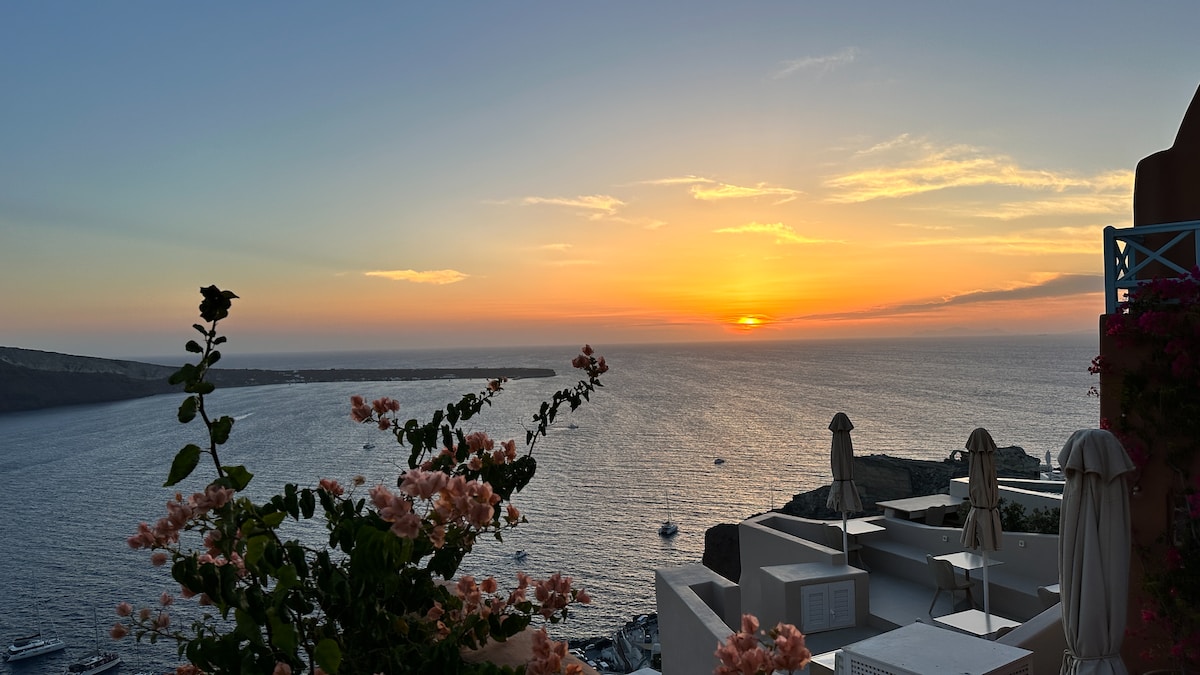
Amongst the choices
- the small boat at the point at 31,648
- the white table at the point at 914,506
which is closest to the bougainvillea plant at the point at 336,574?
the white table at the point at 914,506

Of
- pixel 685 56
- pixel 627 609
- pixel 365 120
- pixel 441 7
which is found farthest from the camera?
pixel 627 609

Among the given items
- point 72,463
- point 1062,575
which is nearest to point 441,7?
point 1062,575

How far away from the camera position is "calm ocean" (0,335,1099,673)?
3616 cm

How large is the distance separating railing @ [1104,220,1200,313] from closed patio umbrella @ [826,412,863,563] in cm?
504

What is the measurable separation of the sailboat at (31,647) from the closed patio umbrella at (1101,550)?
123ft

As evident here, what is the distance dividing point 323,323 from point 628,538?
2777cm

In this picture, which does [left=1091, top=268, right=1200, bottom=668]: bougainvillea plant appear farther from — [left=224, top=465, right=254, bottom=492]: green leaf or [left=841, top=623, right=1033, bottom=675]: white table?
[left=224, top=465, right=254, bottom=492]: green leaf

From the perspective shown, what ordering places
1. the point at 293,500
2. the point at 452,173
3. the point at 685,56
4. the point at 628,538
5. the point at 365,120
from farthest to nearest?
the point at 628,538 → the point at 452,173 → the point at 365,120 → the point at 685,56 → the point at 293,500

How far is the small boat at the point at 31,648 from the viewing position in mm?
29344

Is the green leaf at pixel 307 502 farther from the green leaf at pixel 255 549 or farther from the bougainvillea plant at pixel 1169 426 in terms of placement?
the bougainvillea plant at pixel 1169 426

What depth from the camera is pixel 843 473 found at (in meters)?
11.0

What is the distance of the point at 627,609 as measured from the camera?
103 ft

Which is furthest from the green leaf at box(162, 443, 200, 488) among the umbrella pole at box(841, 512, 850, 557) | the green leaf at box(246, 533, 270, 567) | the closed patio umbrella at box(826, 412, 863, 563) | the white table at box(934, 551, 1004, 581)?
the umbrella pole at box(841, 512, 850, 557)

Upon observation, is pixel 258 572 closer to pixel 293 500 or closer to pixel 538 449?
pixel 293 500
